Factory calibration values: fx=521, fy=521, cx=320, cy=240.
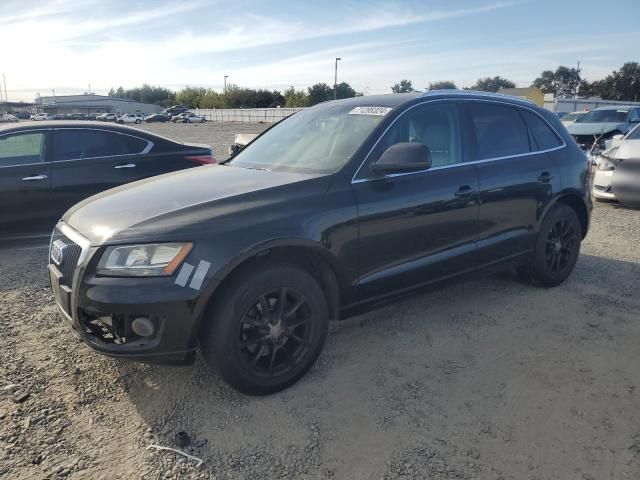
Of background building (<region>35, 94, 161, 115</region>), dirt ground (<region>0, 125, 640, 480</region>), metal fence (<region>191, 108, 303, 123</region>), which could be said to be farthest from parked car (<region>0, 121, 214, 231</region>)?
background building (<region>35, 94, 161, 115</region>)

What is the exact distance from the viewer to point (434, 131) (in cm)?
387

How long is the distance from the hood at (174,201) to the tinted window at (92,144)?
2773mm

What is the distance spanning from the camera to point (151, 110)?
109000 mm

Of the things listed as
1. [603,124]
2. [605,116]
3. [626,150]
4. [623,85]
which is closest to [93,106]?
[623,85]

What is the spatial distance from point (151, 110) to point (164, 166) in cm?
11096

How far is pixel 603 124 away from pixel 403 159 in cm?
1602

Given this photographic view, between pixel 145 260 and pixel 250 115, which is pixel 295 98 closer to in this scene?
pixel 250 115

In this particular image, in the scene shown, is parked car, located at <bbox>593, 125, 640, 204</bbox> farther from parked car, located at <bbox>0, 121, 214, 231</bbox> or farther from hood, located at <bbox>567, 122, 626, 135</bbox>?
hood, located at <bbox>567, 122, 626, 135</bbox>

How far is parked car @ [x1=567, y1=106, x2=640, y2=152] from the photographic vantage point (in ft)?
52.6

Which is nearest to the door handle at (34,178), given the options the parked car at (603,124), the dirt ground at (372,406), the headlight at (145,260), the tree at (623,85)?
the dirt ground at (372,406)

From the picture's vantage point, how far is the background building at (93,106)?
3962 inches

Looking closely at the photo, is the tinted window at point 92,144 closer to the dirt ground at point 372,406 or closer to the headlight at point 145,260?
the dirt ground at point 372,406

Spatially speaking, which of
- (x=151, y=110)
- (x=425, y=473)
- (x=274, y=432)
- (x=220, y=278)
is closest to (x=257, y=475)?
(x=274, y=432)

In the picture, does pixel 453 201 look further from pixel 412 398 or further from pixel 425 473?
pixel 425 473
